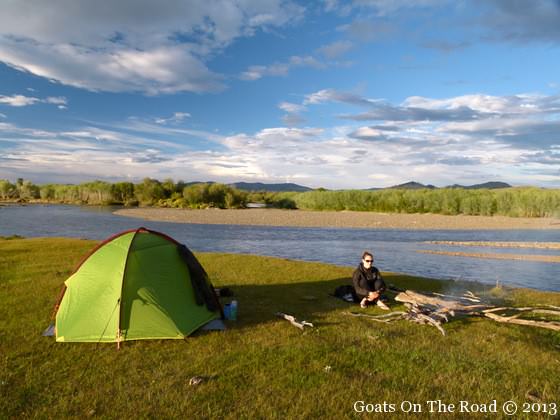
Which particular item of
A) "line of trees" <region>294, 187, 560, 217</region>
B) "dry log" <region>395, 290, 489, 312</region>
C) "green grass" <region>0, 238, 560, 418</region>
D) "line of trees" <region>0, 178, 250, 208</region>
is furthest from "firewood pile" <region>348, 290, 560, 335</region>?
"line of trees" <region>0, 178, 250, 208</region>

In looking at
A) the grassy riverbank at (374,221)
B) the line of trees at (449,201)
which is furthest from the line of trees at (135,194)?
the grassy riverbank at (374,221)

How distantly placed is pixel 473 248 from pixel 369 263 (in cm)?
Answer: 3047

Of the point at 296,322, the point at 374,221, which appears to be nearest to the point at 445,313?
the point at 296,322

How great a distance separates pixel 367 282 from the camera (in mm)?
13125

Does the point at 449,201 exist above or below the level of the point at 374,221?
above

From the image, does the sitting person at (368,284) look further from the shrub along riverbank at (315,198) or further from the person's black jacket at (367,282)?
the shrub along riverbank at (315,198)

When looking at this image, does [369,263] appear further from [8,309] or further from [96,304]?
[8,309]

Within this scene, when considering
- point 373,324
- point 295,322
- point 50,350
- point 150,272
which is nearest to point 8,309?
point 50,350

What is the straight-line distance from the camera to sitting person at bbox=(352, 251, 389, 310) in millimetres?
12781

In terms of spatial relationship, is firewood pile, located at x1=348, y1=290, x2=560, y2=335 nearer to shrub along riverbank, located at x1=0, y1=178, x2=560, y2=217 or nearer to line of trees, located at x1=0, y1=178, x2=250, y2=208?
shrub along riverbank, located at x1=0, y1=178, x2=560, y2=217

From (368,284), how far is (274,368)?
6.36m

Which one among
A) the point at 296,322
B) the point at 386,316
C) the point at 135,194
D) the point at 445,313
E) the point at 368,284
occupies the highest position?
the point at 135,194

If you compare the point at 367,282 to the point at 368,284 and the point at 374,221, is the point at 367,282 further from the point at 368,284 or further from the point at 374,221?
the point at 374,221

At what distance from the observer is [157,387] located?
22.7 feet
